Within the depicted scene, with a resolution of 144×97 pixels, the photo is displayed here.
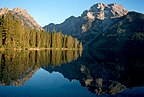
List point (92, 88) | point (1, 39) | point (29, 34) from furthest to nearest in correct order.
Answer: point (29, 34), point (1, 39), point (92, 88)

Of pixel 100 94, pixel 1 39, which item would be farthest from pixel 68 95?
pixel 1 39

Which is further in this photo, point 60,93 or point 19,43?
point 19,43

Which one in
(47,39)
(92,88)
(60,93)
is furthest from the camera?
(47,39)

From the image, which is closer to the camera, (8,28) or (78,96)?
(78,96)

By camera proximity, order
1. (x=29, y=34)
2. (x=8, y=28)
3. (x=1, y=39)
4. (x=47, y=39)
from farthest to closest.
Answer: (x=47, y=39) < (x=29, y=34) < (x=8, y=28) < (x=1, y=39)

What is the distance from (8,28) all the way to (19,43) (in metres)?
13.1

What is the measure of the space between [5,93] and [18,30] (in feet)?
378

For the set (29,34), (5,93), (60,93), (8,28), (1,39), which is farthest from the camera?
(29,34)

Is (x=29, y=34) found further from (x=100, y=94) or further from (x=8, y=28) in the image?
(x=100, y=94)

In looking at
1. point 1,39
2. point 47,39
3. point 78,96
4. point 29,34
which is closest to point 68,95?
point 78,96

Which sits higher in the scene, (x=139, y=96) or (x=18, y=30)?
(x=18, y=30)

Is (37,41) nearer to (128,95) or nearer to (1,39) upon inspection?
(1,39)

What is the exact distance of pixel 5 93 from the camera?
29.7 metres

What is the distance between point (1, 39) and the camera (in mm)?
123000
